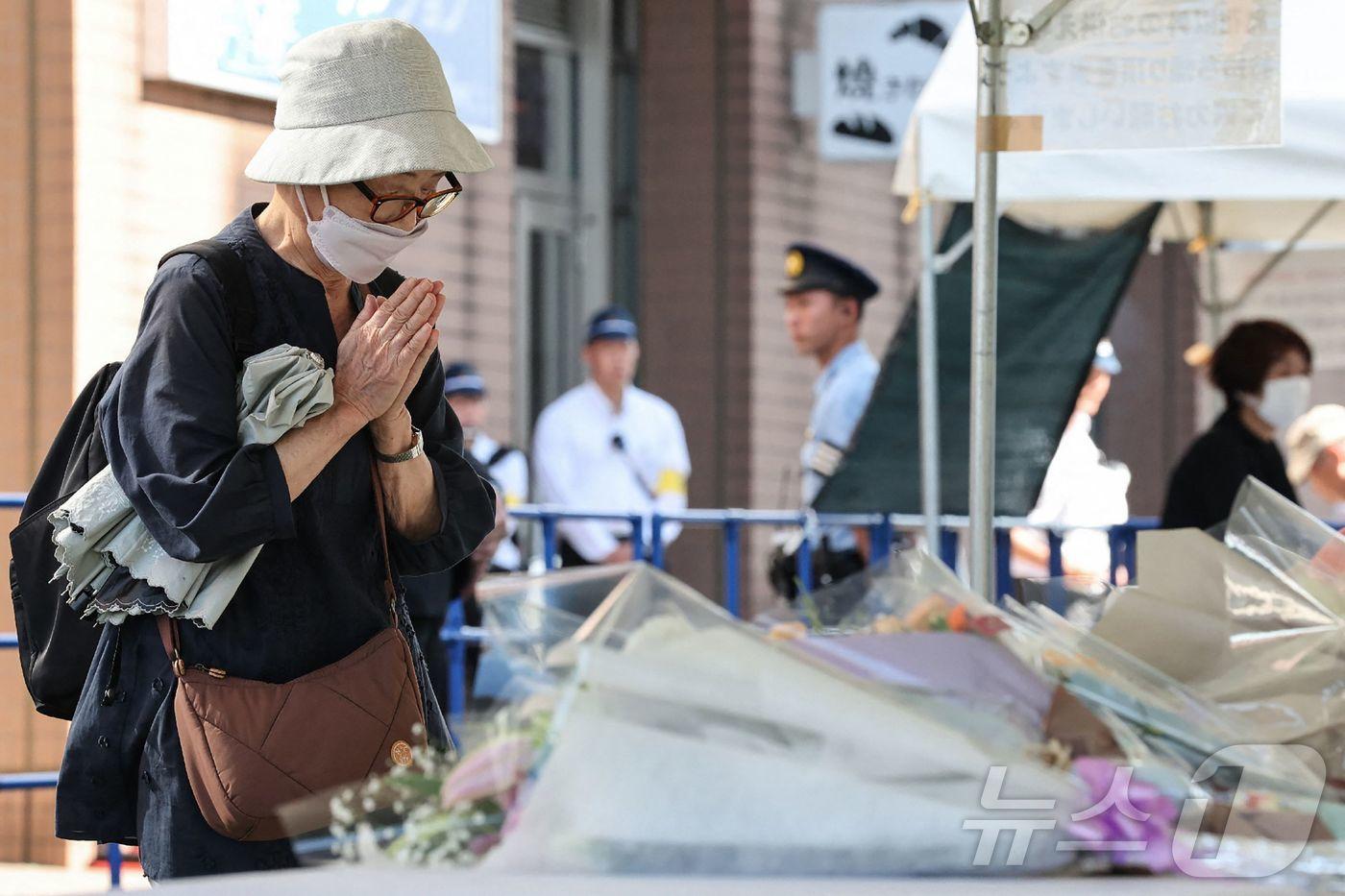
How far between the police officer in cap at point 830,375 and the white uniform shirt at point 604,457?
42.7 inches

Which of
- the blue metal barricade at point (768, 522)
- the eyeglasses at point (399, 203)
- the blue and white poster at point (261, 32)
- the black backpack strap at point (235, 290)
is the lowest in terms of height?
the blue metal barricade at point (768, 522)

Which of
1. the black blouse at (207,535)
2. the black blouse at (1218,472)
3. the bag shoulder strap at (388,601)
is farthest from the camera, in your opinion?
the black blouse at (1218,472)

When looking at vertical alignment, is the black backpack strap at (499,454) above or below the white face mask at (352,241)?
below

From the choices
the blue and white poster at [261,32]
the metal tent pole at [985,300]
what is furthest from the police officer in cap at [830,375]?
the metal tent pole at [985,300]

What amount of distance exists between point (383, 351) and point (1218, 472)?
4.11 metres

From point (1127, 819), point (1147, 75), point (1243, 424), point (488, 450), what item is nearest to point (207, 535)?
point (1127, 819)

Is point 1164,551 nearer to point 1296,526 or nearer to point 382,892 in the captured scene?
point 1296,526

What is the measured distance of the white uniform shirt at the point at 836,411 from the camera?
7246 mm

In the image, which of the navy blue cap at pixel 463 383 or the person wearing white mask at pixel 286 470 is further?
the navy blue cap at pixel 463 383

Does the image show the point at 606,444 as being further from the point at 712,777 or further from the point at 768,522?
the point at 712,777

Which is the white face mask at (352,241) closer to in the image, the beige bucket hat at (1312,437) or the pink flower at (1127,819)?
the pink flower at (1127,819)

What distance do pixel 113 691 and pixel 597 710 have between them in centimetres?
110

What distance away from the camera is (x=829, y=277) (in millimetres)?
7332

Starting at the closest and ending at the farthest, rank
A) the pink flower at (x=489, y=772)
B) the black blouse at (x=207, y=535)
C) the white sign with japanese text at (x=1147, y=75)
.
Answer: the pink flower at (x=489, y=772)
the black blouse at (x=207, y=535)
the white sign with japanese text at (x=1147, y=75)
